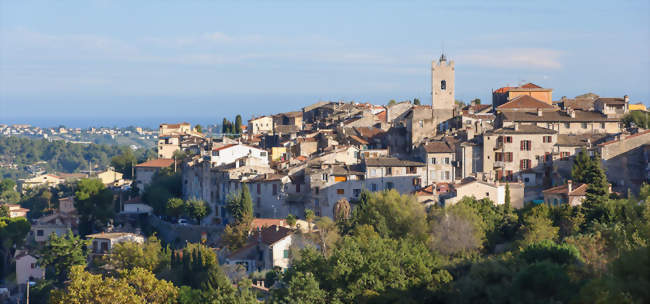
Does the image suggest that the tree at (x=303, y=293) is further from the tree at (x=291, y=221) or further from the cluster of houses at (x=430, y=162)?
the tree at (x=291, y=221)

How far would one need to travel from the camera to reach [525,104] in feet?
193

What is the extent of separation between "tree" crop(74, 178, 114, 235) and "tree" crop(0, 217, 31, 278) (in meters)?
4.10

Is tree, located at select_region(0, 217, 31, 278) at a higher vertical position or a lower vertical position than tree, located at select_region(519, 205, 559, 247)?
lower

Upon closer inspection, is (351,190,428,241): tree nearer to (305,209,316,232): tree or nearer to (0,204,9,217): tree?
(305,209,316,232): tree

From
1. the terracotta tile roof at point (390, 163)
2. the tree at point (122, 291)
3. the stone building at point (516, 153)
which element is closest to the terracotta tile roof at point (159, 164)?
the terracotta tile roof at point (390, 163)

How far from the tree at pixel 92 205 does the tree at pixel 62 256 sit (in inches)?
337

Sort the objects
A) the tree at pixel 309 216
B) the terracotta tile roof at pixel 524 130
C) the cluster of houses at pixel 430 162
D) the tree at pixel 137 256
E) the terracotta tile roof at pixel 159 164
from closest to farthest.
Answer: the cluster of houses at pixel 430 162, the tree at pixel 309 216, the tree at pixel 137 256, the terracotta tile roof at pixel 524 130, the terracotta tile roof at pixel 159 164

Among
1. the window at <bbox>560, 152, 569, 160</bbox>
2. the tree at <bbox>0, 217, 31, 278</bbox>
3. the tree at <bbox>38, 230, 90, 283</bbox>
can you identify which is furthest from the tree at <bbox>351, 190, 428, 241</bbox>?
the tree at <bbox>0, 217, 31, 278</bbox>

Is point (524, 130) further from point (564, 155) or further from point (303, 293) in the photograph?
point (303, 293)

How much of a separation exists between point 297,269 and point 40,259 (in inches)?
991

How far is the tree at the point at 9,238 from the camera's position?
64688mm

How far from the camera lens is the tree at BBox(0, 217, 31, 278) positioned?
64.7m

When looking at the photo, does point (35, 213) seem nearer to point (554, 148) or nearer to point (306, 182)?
point (306, 182)

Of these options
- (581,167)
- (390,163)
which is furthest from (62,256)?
(581,167)
